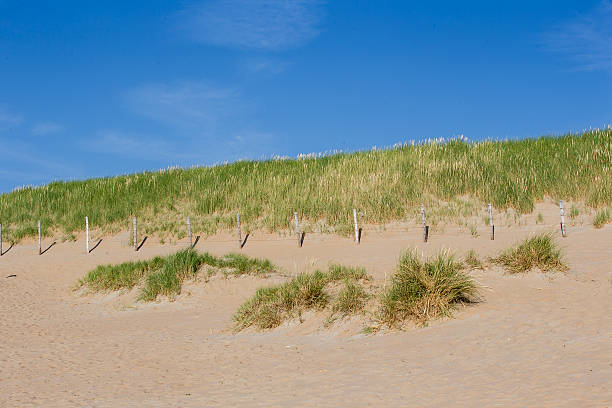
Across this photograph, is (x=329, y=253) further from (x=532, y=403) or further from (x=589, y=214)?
(x=532, y=403)

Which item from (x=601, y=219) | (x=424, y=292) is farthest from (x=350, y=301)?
(x=601, y=219)

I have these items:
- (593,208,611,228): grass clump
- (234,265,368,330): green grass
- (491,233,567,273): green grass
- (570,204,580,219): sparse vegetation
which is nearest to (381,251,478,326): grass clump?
(234,265,368,330): green grass

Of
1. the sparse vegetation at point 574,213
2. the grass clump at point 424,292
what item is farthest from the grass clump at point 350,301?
the sparse vegetation at point 574,213

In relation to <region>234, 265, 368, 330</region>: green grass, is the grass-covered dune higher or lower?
higher

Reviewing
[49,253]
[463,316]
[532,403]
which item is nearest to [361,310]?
[463,316]

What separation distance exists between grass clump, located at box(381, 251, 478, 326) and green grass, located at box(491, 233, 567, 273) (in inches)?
104

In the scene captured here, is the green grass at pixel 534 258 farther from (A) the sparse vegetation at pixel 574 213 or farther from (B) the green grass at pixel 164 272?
(A) the sparse vegetation at pixel 574 213

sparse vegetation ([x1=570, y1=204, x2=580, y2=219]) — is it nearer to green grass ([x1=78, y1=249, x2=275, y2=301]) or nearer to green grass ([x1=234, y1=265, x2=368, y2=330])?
green grass ([x1=78, y1=249, x2=275, y2=301])

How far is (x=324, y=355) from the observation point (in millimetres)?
8648

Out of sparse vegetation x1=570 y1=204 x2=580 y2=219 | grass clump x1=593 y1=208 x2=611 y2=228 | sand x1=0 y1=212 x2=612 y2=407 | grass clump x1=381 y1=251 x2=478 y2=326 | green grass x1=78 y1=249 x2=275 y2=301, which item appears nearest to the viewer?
sand x1=0 y1=212 x2=612 y2=407

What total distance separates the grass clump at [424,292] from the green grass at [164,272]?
7.75 m

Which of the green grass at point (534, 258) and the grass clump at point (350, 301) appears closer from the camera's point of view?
the grass clump at point (350, 301)

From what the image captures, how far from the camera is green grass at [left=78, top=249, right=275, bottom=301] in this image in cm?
1602

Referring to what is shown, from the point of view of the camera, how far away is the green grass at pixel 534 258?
12.1 m
